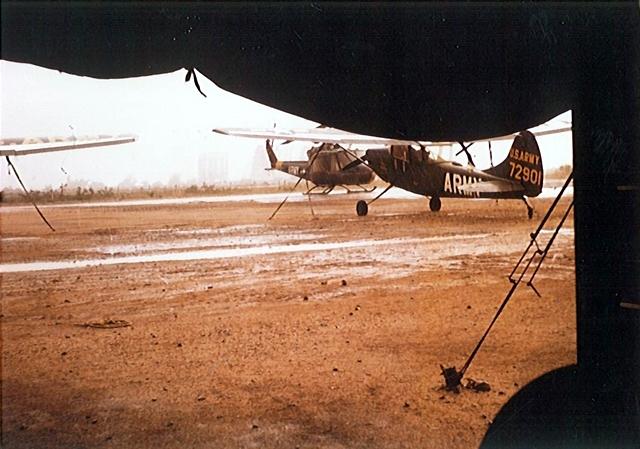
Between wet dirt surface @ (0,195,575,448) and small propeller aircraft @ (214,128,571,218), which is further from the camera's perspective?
small propeller aircraft @ (214,128,571,218)

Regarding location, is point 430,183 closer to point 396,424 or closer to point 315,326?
point 315,326

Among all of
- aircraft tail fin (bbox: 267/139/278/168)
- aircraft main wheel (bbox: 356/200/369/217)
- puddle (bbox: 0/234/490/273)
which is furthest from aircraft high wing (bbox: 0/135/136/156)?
aircraft main wheel (bbox: 356/200/369/217)

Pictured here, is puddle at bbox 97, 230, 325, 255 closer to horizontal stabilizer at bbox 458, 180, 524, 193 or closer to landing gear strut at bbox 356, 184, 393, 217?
landing gear strut at bbox 356, 184, 393, 217

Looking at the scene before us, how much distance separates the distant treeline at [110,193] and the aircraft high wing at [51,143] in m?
0.16

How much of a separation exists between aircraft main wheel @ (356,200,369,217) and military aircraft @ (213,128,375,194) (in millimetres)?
62

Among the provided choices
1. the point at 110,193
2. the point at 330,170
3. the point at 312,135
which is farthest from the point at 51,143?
the point at 330,170

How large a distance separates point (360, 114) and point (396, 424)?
1.29 metres

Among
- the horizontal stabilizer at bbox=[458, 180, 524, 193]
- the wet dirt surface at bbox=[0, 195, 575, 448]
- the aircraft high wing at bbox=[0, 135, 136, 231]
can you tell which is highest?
the aircraft high wing at bbox=[0, 135, 136, 231]

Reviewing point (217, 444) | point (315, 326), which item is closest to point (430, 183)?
point (315, 326)

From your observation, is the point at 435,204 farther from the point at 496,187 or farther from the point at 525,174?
the point at 525,174

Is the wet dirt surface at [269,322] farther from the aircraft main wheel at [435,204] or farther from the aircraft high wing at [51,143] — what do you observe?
the aircraft high wing at [51,143]

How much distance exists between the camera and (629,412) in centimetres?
242

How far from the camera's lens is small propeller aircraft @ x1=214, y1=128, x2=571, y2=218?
2.55 metres

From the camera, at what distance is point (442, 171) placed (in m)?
2.61
